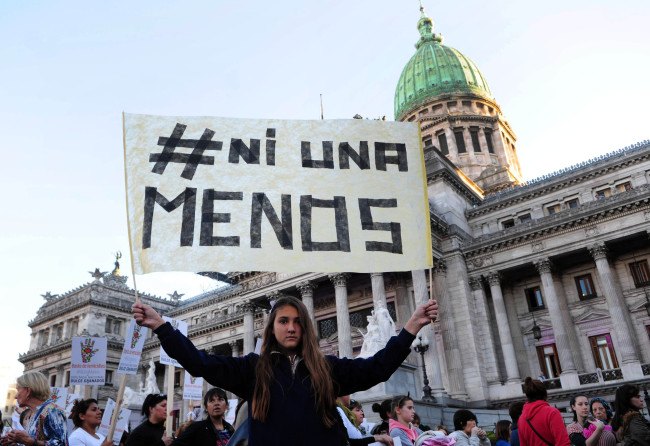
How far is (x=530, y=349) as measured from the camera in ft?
106

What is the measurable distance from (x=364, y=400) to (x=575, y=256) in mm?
18529

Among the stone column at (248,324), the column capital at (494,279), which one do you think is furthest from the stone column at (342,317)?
the column capital at (494,279)

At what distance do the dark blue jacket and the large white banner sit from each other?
140cm

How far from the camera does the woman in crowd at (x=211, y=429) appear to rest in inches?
220

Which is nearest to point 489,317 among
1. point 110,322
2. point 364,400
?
point 364,400

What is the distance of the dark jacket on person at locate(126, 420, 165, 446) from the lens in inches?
244

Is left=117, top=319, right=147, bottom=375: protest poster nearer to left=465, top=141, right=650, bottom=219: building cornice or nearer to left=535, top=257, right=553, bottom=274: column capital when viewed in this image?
left=535, top=257, right=553, bottom=274: column capital

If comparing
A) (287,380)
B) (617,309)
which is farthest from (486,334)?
(287,380)

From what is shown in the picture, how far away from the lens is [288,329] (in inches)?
136

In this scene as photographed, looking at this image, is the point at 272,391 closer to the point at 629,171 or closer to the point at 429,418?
the point at 429,418

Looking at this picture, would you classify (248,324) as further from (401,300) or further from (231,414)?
(231,414)

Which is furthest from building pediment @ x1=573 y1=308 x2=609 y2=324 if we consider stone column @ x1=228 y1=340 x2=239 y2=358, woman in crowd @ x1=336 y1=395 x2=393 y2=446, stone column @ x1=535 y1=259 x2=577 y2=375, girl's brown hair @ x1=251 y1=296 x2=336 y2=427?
girl's brown hair @ x1=251 y1=296 x2=336 y2=427

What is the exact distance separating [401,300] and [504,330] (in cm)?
663

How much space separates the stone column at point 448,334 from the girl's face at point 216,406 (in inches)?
1032
